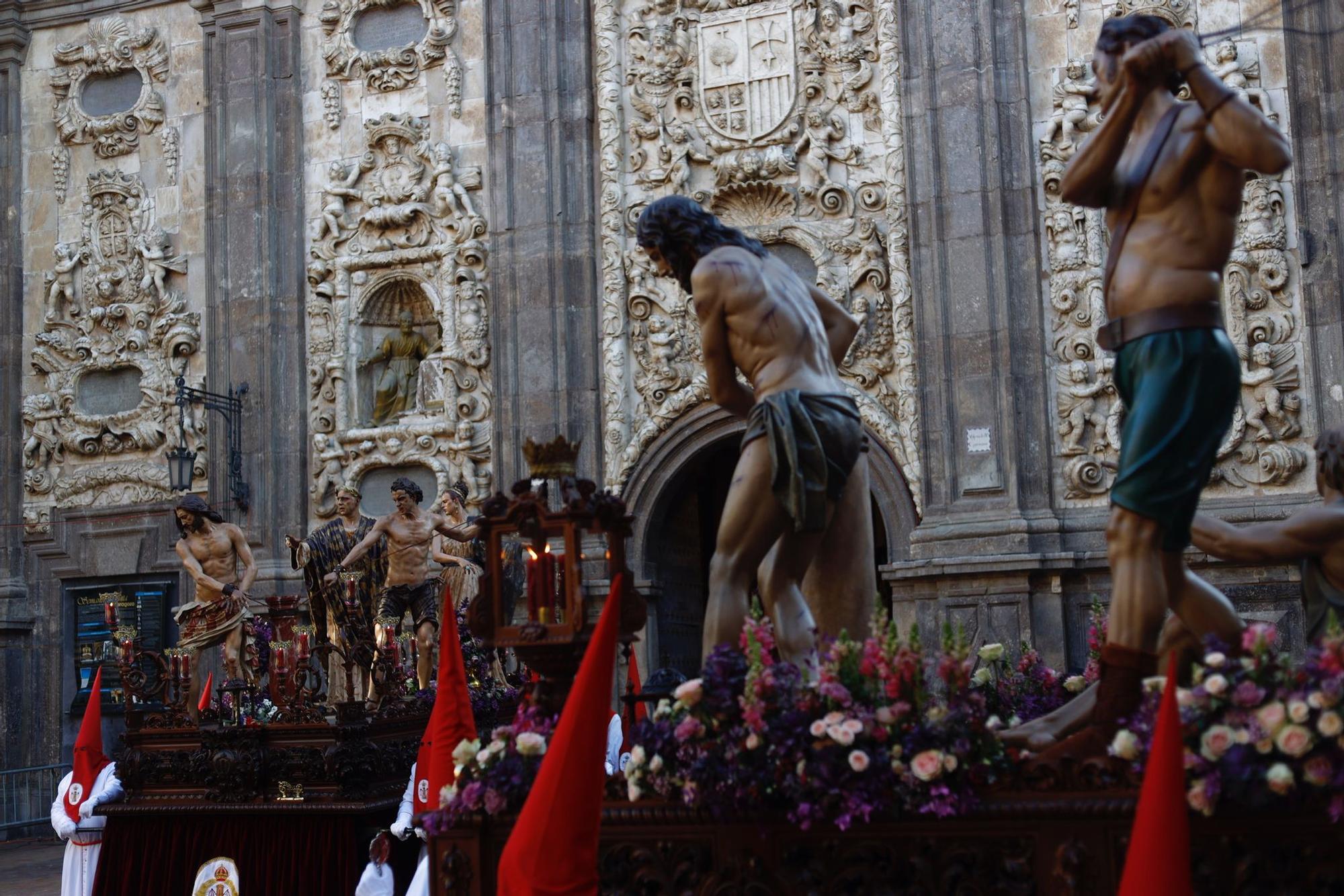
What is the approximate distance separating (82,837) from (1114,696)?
7.58 m

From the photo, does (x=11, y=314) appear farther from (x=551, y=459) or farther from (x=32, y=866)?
(x=551, y=459)

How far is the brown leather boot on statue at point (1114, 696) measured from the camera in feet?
16.8

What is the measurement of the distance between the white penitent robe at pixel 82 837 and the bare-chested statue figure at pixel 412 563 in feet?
9.08

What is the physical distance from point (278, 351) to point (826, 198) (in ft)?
19.9

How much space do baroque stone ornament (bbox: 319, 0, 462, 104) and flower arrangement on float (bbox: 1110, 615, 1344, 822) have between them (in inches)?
523

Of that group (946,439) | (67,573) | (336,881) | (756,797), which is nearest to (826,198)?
(946,439)

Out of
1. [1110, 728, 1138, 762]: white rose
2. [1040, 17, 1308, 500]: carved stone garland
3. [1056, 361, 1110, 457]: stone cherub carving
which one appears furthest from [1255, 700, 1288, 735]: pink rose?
[1056, 361, 1110, 457]: stone cherub carving

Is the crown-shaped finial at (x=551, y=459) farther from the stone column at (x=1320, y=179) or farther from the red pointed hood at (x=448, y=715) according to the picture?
the stone column at (x=1320, y=179)

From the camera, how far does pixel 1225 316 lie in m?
14.1

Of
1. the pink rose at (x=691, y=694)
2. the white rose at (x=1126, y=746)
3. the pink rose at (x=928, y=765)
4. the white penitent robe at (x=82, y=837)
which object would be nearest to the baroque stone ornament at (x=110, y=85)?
the white penitent robe at (x=82, y=837)

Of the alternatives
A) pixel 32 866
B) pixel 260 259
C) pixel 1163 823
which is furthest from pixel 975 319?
pixel 1163 823

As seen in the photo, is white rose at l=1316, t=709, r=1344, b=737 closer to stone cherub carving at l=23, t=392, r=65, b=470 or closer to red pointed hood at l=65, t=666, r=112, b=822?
red pointed hood at l=65, t=666, r=112, b=822

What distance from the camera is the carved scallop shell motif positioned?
50.9 feet

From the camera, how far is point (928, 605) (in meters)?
14.3
